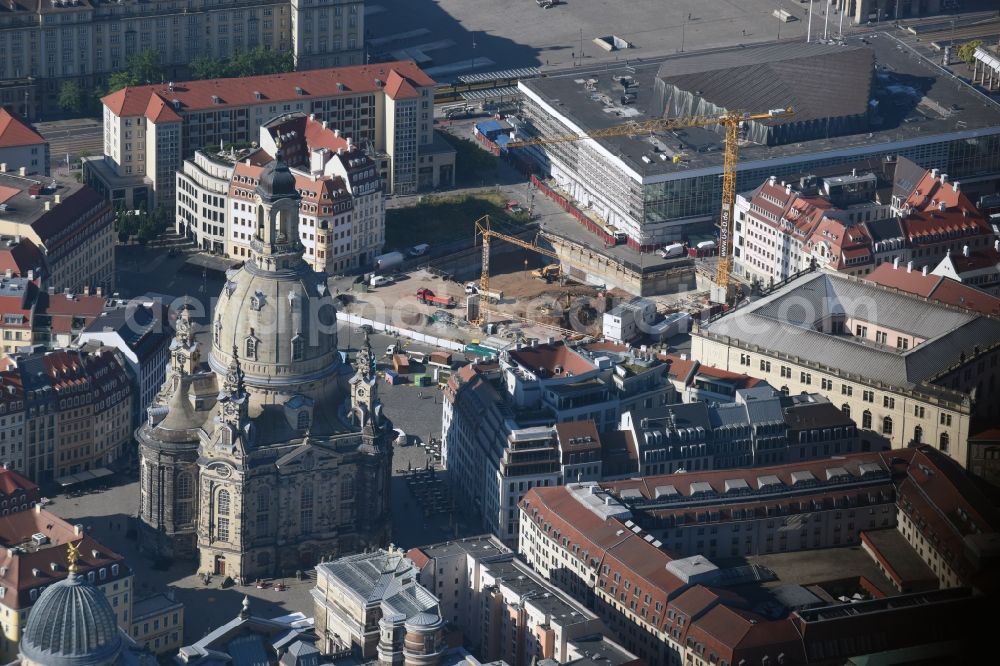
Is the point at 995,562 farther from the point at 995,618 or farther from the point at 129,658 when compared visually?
the point at 129,658

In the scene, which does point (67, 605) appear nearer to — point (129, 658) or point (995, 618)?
point (129, 658)

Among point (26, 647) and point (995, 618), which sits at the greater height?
point (995, 618)

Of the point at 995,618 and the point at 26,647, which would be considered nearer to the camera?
the point at 995,618

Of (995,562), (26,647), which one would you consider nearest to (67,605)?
(26,647)

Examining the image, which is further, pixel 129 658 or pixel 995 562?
pixel 129 658

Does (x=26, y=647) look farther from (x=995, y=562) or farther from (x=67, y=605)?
(x=995, y=562)

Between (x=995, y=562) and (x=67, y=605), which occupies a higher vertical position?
(x=995, y=562)
